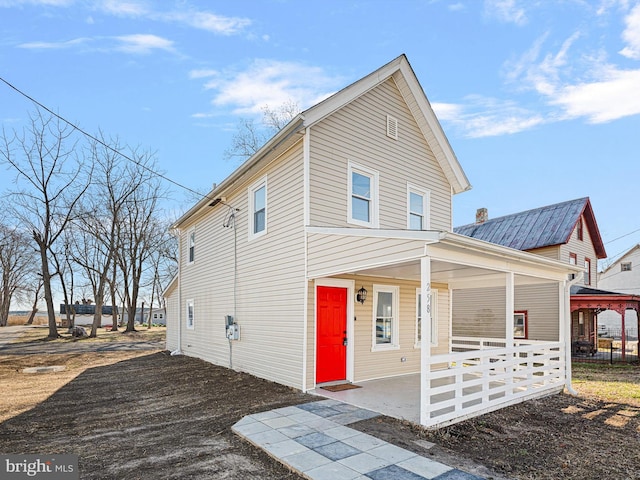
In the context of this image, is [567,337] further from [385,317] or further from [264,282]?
[264,282]

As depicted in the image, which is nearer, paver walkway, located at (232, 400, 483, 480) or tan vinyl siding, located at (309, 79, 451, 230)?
paver walkway, located at (232, 400, 483, 480)

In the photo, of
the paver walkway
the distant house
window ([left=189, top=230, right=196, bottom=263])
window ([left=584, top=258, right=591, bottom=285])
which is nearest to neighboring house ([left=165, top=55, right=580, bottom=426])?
the paver walkway

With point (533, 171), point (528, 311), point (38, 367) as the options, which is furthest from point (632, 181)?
point (38, 367)

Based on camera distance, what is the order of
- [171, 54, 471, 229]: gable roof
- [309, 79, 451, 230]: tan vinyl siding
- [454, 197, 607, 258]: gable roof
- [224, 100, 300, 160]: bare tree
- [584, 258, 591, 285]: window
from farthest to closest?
[224, 100, 300, 160]: bare tree
[584, 258, 591, 285]: window
[454, 197, 607, 258]: gable roof
[309, 79, 451, 230]: tan vinyl siding
[171, 54, 471, 229]: gable roof

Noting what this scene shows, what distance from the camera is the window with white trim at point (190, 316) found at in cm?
1483

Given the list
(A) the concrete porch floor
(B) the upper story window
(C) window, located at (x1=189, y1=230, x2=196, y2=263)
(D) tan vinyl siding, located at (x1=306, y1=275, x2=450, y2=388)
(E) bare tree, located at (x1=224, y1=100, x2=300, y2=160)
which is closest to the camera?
(A) the concrete porch floor

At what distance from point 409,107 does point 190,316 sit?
1073 centimetres

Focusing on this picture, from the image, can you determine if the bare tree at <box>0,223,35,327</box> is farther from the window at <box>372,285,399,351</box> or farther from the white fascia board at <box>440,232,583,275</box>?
the white fascia board at <box>440,232,583,275</box>

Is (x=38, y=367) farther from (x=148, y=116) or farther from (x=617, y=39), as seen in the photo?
(x=617, y=39)

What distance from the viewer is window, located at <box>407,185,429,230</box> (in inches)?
424

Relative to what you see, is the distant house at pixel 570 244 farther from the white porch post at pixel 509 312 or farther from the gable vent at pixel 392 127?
the gable vent at pixel 392 127

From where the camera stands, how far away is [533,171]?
79.5ft

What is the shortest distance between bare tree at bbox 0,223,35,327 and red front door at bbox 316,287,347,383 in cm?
3825

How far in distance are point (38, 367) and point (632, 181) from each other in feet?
120
